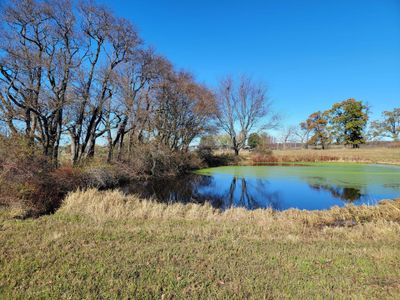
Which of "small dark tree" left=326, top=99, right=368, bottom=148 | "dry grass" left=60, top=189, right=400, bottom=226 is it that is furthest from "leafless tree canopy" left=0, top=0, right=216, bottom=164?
"small dark tree" left=326, top=99, right=368, bottom=148

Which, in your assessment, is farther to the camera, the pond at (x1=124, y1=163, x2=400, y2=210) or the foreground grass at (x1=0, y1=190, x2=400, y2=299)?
the pond at (x1=124, y1=163, x2=400, y2=210)

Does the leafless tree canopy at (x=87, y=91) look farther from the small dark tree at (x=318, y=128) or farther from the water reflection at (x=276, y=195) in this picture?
the small dark tree at (x=318, y=128)

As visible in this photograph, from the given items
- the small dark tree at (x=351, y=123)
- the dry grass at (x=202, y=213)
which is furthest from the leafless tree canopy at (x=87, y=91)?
the small dark tree at (x=351, y=123)

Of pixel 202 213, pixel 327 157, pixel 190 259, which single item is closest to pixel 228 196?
pixel 202 213

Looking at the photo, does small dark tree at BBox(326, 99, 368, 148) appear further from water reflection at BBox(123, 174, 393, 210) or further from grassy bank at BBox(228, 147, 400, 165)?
water reflection at BBox(123, 174, 393, 210)

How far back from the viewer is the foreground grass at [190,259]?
2.70 m

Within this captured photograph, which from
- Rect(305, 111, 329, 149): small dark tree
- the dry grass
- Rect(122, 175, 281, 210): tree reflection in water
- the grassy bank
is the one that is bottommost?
Rect(122, 175, 281, 210): tree reflection in water

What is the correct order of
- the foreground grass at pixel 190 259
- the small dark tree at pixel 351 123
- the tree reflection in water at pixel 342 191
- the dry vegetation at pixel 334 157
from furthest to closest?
the small dark tree at pixel 351 123 < the dry vegetation at pixel 334 157 < the tree reflection in water at pixel 342 191 < the foreground grass at pixel 190 259

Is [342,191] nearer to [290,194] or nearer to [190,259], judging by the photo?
[290,194]

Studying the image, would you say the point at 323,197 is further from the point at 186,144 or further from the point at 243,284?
the point at 186,144

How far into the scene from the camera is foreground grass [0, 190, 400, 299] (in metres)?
2.70

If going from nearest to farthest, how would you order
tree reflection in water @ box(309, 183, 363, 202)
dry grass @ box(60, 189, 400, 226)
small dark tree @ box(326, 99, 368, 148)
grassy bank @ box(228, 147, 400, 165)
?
dry grass @ box(60, 189, 400, 226) → tree reflection in water @ box(309, 183, 363, 202) → grassy bank @ box(228, 147, 400, 165) → small dark tree @ box(326, 99, 368, 148)

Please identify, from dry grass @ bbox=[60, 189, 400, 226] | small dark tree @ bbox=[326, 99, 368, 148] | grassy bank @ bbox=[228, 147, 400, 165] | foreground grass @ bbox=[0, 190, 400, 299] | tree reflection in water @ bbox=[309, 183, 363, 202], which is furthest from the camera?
small dark tree @ bbox=[326, 99, 368, 148]

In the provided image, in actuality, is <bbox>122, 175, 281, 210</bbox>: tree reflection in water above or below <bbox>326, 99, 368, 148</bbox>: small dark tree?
below
